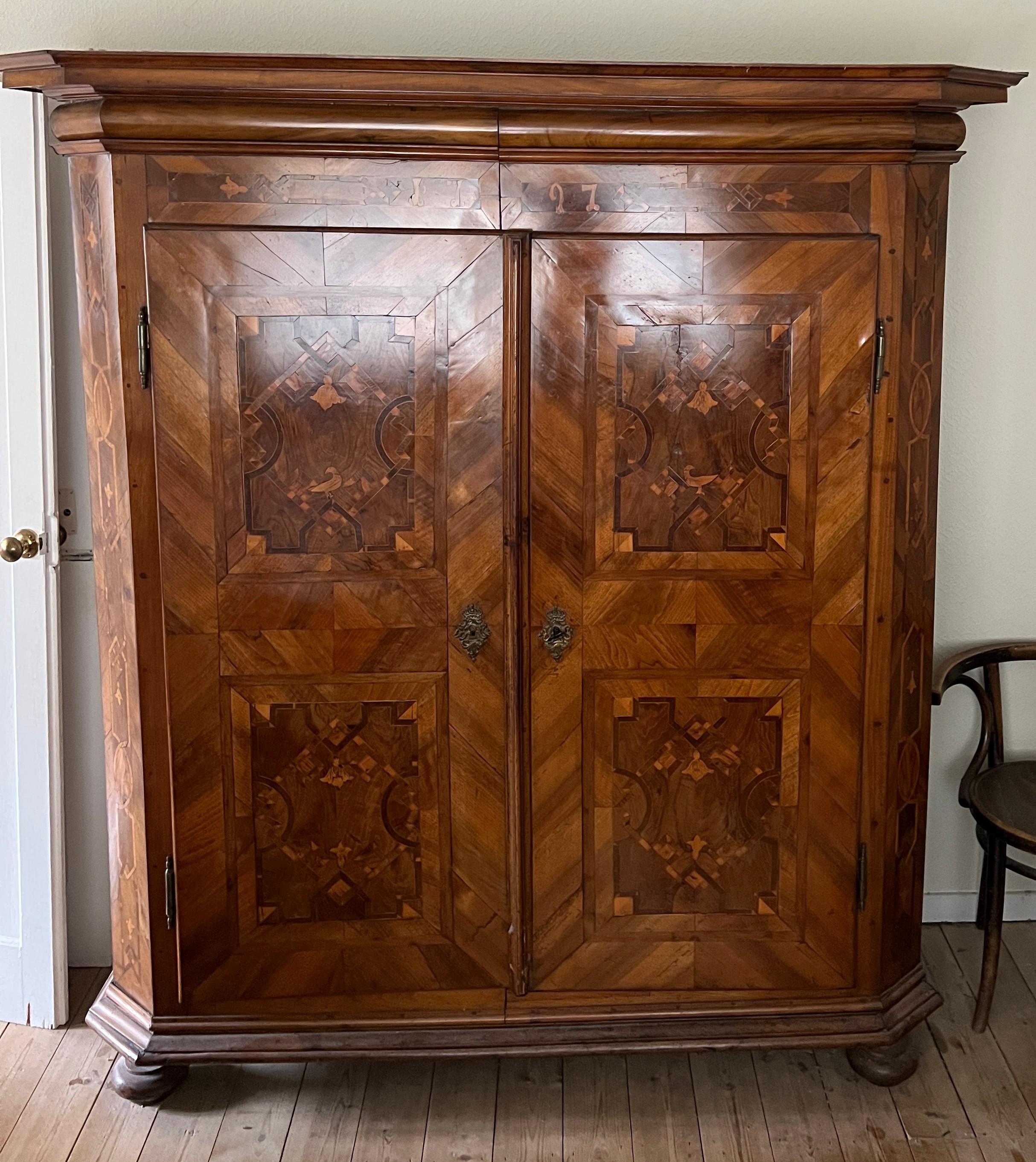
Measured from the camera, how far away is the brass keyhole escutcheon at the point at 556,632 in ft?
6.93

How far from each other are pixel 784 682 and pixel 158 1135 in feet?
4.68

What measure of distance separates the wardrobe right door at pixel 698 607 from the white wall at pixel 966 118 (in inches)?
26.5

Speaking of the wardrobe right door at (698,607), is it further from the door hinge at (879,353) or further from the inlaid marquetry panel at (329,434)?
the inlaid marquetry panel at (329,434)

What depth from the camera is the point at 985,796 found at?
2463 mm

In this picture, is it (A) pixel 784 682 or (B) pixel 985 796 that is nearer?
(A) pixel 784 682

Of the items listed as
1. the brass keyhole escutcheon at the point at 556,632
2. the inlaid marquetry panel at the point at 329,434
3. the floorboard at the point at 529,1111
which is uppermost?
the inlaid marquetry panel at the point at 329,434

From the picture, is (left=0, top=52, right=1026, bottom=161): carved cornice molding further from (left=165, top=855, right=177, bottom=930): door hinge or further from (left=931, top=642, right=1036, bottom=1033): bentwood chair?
(left=165, top=855, right=177, bottom=930): door hinge

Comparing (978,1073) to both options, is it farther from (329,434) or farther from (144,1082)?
(329,434)

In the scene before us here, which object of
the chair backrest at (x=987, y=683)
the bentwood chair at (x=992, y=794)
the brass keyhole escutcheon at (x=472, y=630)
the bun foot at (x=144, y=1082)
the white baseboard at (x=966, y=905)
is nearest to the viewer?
the brass keyhole escutcheon at (x=472, y=630)

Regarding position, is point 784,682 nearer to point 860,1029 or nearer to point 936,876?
point 860,1029

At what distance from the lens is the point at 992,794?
2.48 meters

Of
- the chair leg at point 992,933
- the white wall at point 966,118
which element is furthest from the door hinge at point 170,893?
the chair leg at point 992,933

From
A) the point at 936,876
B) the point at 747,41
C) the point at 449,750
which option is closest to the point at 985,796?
the point at 936,876

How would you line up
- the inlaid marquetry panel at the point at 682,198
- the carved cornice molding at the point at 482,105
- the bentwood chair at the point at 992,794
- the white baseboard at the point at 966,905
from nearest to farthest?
the carved cornice molding at the point at 482,105 → the inlaid marquetry panel at the point at 682,198 → the bentwood chair at the point at 992,794 → the white baseboard at the point at 966,905
